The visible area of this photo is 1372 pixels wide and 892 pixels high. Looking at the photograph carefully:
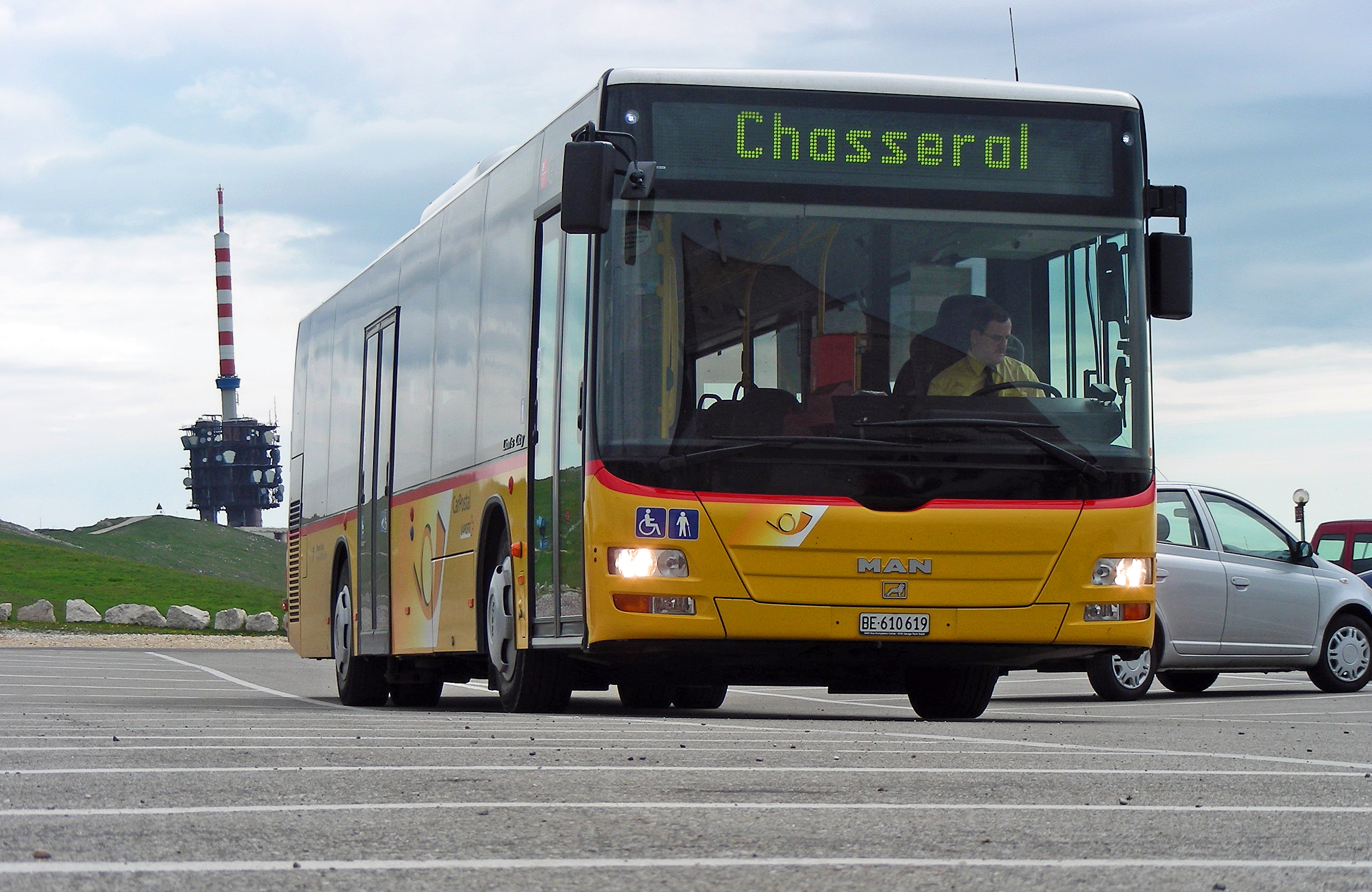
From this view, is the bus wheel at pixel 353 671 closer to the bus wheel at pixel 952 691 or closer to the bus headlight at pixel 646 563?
the bus wheel at pixel 952 691

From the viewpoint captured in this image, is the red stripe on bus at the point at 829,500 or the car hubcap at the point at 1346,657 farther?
the car hubcap at the point at 1346,657

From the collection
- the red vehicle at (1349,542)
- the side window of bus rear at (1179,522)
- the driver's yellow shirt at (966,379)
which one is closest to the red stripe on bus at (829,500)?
the driver's yellow shirt at (966,379)

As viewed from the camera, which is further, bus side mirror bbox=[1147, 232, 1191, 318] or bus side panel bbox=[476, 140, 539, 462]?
bus side panel bbox=[476, 140, 539, 462]

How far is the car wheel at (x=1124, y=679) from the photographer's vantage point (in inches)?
685

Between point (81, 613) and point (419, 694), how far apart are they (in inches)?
1577

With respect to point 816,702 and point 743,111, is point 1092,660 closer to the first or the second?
point 743,111

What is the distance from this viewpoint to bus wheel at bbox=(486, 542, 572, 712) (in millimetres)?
12125

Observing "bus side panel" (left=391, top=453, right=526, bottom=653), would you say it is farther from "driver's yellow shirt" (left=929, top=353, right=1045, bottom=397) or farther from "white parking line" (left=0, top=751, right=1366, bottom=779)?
"white parking line" (left=0, top=751, right=1366, bottom=779)

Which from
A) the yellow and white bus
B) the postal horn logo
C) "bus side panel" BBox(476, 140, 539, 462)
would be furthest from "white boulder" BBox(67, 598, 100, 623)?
the postal horn logo

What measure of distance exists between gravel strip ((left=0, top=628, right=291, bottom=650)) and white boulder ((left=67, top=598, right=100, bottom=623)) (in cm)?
334

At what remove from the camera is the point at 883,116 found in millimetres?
10797

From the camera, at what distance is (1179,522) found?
1811 centimetres

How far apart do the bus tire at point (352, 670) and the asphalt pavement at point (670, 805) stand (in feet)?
19.6

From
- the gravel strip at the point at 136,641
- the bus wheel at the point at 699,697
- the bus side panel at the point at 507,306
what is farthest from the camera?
the gravel strip at the point at 136,641
